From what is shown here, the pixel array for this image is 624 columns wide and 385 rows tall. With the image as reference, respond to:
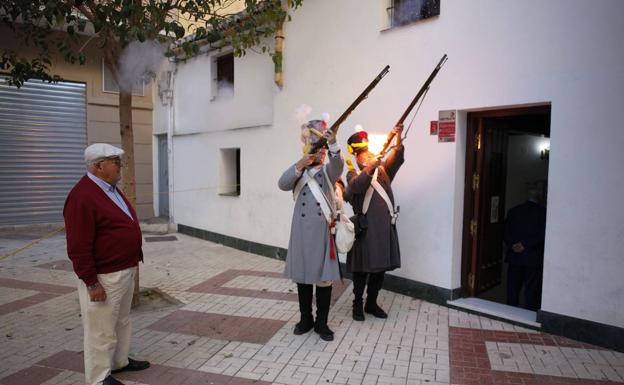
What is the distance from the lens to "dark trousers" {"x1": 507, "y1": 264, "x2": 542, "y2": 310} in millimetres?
5738

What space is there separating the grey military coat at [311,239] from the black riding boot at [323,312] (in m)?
0.22

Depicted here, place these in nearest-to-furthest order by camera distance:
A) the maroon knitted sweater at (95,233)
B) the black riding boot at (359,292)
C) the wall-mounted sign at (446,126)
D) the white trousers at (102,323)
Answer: the maroon knitted sweater at (95,233) → the white trousers at (102,323) → the black riding boot at (359,292) → the wall-mounted sign at (446,126)

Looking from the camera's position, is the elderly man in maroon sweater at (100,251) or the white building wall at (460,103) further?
the white building wall at (460,103)

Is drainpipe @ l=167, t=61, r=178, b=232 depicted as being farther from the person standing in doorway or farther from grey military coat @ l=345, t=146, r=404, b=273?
the person standing in doorway

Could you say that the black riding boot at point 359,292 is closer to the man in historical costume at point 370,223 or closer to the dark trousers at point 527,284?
the man in historical costume at point 370,223

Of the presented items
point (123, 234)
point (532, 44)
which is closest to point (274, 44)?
point (532, 44)

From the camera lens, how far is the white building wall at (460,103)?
14.1 feet

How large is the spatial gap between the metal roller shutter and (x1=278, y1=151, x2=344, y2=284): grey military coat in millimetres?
9079

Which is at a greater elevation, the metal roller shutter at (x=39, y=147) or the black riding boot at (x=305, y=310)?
the metal roller shutter at (x=39, y=147)

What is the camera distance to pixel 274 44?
8.06 metres

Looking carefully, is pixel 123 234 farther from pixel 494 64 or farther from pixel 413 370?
pixel 494 64

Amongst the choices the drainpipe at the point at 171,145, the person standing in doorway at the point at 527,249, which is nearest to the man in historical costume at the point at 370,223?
the person standing in doorway at the point at 527,249

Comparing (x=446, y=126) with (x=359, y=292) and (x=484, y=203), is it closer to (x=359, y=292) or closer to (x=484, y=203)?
(x=484, y=203)

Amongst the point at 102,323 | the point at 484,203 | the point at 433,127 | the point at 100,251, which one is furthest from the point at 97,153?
the point at 484,203
